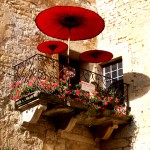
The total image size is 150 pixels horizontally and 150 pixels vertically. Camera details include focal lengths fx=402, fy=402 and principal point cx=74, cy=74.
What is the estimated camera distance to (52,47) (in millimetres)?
9172

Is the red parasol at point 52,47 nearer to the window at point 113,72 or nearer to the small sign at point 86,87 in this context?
the small sign at point 86,87

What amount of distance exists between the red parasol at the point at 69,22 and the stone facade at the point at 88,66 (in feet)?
3.38

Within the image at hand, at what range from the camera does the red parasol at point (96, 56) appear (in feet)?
31.7

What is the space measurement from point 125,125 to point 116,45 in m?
2.18

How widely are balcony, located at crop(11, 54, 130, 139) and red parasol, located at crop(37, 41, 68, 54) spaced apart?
0.93ft

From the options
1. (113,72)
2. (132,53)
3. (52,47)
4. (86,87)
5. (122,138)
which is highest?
(132,53)

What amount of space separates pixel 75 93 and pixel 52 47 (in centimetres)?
123

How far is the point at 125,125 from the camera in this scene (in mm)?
9609

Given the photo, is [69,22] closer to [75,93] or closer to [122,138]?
[75,93]

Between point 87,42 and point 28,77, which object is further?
point 87,42

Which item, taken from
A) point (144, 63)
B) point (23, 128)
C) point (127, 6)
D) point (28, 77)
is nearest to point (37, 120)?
point (23, 128)

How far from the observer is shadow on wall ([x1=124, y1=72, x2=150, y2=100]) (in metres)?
9.44

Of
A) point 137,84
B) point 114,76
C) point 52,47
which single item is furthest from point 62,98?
point 114,76

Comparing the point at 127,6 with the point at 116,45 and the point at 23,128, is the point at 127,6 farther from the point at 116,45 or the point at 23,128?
the point at 23,128
